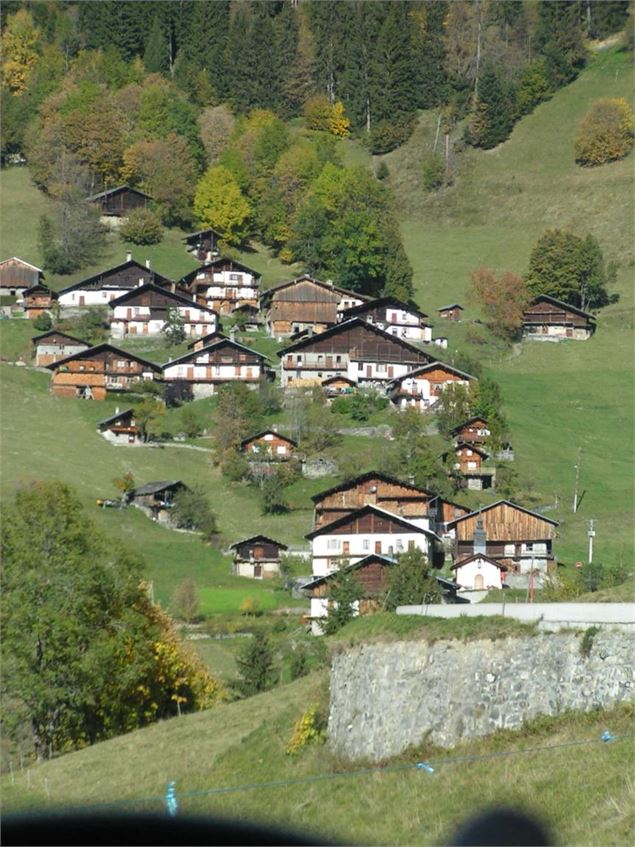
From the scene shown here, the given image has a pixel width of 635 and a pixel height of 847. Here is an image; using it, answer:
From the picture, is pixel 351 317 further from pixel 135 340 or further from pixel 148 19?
pixel 148 19

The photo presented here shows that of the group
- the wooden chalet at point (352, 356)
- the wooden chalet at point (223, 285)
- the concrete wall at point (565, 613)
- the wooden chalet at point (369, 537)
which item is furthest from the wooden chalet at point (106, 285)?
the concrete wall at point (565, 613)

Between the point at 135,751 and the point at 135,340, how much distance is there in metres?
67.0

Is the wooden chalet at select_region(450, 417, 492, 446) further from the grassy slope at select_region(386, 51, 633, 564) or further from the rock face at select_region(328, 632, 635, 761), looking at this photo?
the rock face at select_region(328, 632, 635, 761)

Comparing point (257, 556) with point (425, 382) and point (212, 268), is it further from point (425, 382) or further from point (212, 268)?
point (212, 268)

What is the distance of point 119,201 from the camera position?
395 ft

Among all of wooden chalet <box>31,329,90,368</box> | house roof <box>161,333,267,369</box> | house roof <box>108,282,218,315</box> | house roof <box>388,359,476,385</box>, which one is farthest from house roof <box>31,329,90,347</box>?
house roof <box>388,359,476,385</box>

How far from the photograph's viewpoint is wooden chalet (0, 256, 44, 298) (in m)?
103

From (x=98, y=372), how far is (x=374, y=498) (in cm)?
2481

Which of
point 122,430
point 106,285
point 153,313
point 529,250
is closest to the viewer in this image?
point 122,430

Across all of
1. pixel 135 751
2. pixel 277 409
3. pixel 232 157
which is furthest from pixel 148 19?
pixel 135 751

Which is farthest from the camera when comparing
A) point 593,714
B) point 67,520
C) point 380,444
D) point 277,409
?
point 277,409

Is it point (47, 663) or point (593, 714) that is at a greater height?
point (593, 714)

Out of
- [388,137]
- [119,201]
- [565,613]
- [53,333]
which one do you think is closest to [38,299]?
[53,333]

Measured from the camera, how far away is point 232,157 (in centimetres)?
13338
